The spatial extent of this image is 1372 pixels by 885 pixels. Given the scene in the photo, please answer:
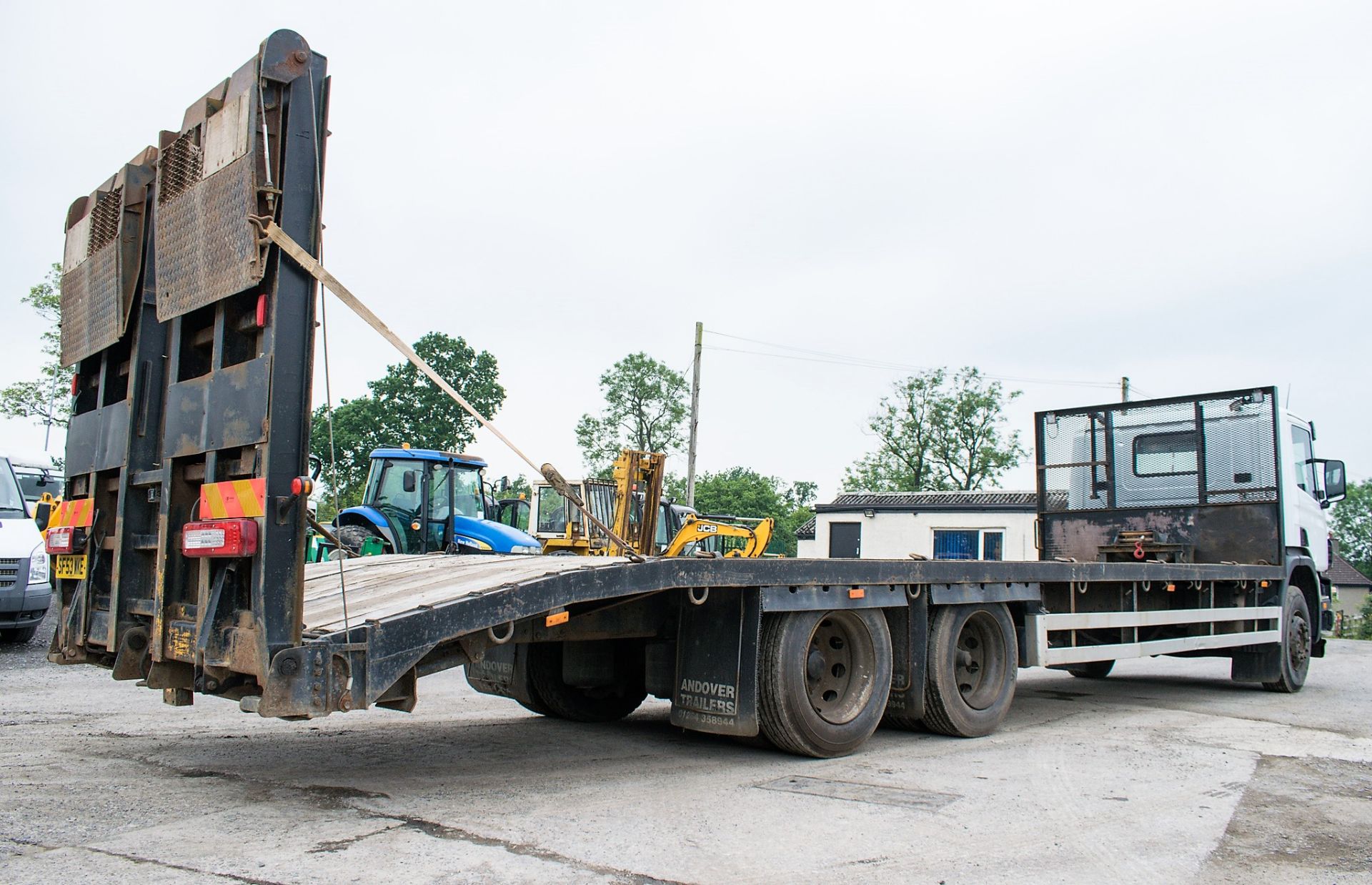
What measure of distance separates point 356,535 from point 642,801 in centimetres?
1201

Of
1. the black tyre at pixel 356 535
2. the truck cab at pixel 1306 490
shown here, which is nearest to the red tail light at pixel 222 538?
the truck cab at pixel 1306 490

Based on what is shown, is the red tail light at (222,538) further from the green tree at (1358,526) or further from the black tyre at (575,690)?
the green tree at (1358,526)

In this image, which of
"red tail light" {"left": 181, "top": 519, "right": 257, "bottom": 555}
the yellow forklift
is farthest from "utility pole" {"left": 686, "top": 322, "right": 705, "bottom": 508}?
"red tail light" {"left": 181, "top": 519, "right": 257, "bottom": 555}

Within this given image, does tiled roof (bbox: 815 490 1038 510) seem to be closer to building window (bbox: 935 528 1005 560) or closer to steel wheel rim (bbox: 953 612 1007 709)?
building window (bbox: 935 528 1005 560)

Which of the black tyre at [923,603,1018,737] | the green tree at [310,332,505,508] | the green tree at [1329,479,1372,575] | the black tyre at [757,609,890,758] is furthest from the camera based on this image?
the green tree at [1329,479,1372,575]

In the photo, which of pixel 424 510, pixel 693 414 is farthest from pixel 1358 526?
pixel 424 510

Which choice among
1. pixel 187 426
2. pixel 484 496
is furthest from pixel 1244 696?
pixel 484 496

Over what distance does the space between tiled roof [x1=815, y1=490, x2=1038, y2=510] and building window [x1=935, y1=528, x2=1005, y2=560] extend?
88 cm

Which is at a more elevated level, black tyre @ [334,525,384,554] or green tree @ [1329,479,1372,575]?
green tree @ [1329,479,1372,575]

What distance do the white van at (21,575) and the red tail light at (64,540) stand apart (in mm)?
6323

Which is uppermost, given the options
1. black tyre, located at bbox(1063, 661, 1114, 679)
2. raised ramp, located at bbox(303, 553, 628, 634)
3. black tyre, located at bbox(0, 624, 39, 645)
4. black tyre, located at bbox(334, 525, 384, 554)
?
black tyre, located at bbox(334, 525, 384, 554)

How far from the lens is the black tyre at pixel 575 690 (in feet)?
24.8

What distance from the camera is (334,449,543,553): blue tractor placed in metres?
16.6

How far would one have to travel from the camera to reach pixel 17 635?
12078 millimetres
